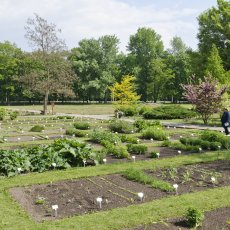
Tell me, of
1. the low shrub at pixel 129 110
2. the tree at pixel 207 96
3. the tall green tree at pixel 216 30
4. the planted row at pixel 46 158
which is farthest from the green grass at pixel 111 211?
the tall green tree at pixel 216 30

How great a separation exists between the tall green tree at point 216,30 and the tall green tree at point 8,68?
35.0 metres

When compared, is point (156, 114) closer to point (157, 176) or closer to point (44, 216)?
point (157, 176)

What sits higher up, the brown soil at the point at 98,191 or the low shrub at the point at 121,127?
the low shrub at the point at 121,127

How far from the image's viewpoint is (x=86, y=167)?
10789mm

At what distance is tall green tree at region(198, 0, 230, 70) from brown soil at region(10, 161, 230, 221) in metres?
36.9

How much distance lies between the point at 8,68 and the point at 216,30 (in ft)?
130

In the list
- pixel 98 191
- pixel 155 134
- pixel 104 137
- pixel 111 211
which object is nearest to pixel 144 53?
pixel 155 134

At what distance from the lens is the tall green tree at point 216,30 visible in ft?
146

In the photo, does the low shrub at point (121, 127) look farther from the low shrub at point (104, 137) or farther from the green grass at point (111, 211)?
the green grass at point (111, 211)

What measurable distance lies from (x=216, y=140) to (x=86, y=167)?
622cm

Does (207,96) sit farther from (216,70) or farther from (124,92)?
(124,92)

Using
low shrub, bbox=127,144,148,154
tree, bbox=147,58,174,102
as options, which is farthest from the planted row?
tree, bbox=147,58,174,102

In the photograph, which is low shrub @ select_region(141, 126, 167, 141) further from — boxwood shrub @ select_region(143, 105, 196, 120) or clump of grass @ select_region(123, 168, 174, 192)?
boxwood shrub @ select_region(143, 105, 196, 120)

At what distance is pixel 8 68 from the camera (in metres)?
67.2
